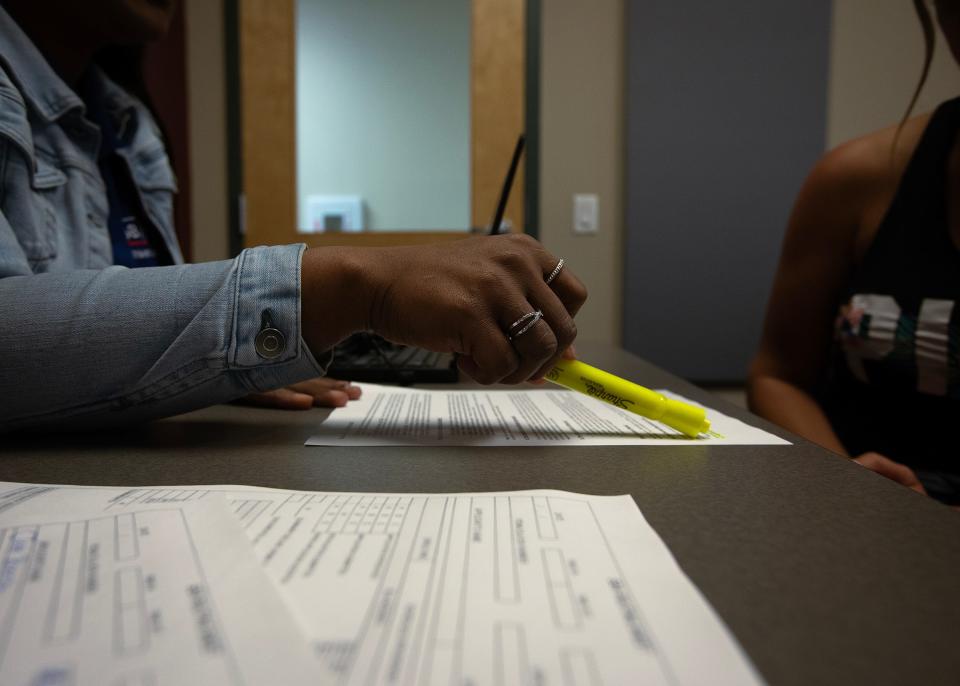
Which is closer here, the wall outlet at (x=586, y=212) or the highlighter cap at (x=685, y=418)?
the highlighter cap at (x=685, y=418)

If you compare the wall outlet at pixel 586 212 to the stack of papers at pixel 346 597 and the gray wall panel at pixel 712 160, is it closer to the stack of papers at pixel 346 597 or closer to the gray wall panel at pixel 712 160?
the gray wall panel at pixel 712 160

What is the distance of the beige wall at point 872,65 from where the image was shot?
1864 millimetres

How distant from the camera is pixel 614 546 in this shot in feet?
0.88

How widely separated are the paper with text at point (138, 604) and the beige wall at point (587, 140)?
170 centimetres

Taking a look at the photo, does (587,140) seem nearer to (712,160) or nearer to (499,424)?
(712,160)

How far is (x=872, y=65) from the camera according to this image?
1882 millimetres

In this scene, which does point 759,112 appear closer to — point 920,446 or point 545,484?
point 920,446

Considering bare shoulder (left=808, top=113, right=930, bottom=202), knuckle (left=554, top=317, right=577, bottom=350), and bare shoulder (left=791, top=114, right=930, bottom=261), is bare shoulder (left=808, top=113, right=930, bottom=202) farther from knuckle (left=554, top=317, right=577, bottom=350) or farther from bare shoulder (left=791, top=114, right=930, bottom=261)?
knuckle (left=554, top=317, right=577, bottom=350)

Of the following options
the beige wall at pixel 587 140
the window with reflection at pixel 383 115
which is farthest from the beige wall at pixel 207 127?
the beige wall at pixel 587 140

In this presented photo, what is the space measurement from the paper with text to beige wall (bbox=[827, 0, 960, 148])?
213 centimetres

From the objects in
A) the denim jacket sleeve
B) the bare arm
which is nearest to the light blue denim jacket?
the denim jacket sleeve

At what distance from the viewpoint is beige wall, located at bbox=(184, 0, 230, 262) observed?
191 cm

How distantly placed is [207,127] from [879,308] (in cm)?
190

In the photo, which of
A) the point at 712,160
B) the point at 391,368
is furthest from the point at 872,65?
the point at 391,368
